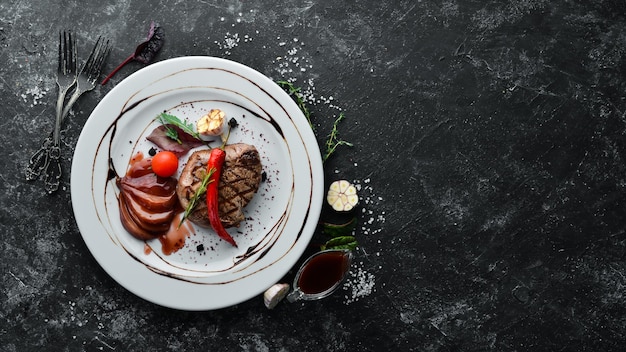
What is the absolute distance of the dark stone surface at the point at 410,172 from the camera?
3604 millimetres

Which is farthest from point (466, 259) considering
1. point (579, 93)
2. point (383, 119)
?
point (579, 93)

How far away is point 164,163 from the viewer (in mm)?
3348

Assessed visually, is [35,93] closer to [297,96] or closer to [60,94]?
[60,94]

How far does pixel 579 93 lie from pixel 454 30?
32.4 inches

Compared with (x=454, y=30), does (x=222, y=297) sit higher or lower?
lower

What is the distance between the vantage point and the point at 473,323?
364cm

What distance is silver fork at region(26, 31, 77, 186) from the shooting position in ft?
11.6

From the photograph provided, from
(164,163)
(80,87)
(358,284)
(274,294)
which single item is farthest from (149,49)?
(358,284)

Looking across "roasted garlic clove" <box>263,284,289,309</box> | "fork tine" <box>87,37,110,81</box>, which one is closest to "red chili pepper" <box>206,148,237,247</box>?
"roasted garlic clove" <box>263,284,289,309</box>

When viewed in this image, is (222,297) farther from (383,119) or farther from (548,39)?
(548,39)

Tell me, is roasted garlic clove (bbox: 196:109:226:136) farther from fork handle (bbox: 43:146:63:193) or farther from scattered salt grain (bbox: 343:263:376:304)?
scattered salt grain (bbox: 343:263:376:304)

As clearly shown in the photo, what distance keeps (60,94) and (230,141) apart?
1.02 metres

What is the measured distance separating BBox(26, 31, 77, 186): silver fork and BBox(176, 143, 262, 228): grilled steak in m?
0.82

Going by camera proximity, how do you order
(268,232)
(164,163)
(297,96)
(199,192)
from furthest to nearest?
(297,96)
(268,232)
(164,163)
(199,192)
